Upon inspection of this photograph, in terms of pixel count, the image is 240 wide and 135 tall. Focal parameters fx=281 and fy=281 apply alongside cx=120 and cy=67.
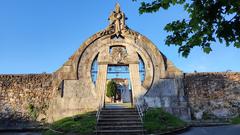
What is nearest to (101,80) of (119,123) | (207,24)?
(119,123)

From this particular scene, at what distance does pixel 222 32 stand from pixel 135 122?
808cm

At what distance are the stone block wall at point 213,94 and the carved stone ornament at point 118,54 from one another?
4.34 meters

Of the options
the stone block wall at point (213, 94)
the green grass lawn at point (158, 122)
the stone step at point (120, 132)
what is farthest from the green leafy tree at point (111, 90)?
the stone step at point (120, 132)

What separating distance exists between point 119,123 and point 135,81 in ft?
15.4

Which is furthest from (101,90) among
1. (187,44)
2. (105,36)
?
(187,44)

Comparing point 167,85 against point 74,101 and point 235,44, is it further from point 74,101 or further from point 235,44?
point 235,44

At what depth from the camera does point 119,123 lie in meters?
13.0

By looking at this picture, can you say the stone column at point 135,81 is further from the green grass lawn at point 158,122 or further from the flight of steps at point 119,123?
the green grass lawn at point 158,122

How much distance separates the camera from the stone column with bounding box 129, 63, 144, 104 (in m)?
16.9

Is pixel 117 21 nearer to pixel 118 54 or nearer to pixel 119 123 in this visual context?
pixel 118 54

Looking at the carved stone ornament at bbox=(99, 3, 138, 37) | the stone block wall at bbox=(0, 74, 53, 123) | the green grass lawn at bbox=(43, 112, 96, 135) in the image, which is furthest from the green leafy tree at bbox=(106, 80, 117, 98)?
the green grass lawn at bbox=(43, 112, 96, 135)

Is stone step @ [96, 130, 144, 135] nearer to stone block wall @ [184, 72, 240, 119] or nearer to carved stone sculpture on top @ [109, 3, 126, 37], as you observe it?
stone block wall @ [184, 72, 240, 119]

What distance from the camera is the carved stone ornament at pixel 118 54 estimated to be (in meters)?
17.4

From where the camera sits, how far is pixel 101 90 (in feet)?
55.6
